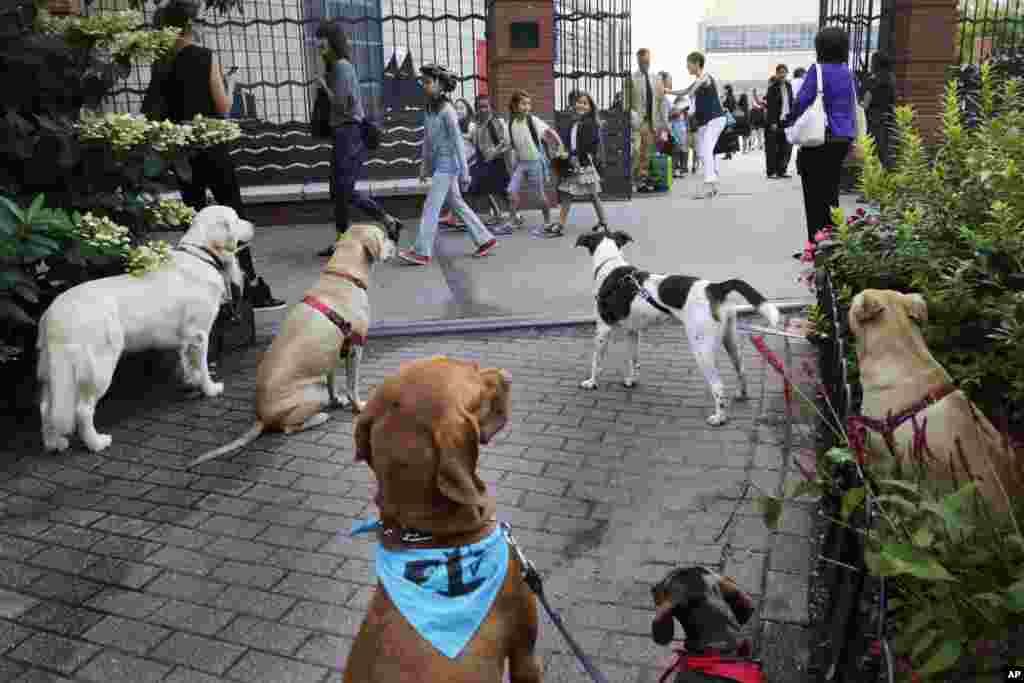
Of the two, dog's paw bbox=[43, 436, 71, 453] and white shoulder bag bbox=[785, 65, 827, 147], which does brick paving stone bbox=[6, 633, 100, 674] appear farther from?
white shoulder bag bbox=[785, 65, 827, 147]

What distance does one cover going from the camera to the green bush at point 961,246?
3789 millimetres

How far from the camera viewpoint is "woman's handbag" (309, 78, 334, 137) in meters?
10.1

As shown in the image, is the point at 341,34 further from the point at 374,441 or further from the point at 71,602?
the point at 374,441

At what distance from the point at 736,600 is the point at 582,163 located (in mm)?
10233

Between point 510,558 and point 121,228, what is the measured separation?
14.4ft

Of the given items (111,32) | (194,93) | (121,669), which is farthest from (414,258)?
(121,669)

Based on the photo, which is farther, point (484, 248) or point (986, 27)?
point (986, 27)

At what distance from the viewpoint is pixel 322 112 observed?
33.3 feet

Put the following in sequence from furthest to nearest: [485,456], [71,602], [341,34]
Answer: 1. [341,34]
2. [485,456]
3. [71,602]

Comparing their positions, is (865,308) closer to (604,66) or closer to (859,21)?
(859,21)

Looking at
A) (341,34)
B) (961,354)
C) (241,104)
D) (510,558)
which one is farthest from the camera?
(241,104)

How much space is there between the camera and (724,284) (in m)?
5.41

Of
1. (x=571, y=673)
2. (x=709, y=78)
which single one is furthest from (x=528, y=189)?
(x=571, y=673)

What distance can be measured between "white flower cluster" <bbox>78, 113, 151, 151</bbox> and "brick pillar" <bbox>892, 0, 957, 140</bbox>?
11.7m
